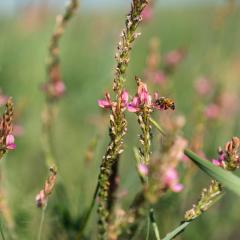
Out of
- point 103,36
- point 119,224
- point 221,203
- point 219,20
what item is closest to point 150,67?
point 219,20

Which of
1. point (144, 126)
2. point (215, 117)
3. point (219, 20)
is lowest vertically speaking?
point (144, 126)

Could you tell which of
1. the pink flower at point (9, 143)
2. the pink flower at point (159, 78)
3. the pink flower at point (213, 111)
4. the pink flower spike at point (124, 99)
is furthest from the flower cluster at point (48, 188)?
the pink flower at point (213, 111)

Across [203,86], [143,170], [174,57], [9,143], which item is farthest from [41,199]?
[203,86]

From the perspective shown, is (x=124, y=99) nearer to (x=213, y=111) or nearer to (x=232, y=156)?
(x=232, y=156)

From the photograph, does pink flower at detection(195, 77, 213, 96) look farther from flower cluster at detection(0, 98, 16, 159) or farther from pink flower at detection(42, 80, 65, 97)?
flower cluster at detection(0, 98, 16, 159)

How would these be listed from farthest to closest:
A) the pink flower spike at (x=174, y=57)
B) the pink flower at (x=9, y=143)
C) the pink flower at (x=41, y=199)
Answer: the pink flower spike at (x=174, y=57), the pink flower at (x=41, y=199), the pink flower at (x=9, y=143)

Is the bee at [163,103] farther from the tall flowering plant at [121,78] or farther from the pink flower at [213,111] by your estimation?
the pink flower at [213,111]

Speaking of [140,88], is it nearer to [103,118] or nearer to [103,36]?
[103,118]
